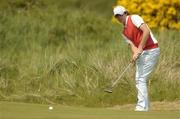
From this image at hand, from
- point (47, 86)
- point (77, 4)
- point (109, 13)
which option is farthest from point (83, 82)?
point (77, 4)

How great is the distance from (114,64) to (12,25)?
6268 mm

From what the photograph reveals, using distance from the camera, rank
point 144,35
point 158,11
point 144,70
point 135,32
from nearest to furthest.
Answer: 1. point 144,35
2. point 135,32
3. point 144,70
4. point 158,11

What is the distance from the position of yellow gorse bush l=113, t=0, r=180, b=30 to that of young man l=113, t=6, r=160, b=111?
783 centimetres

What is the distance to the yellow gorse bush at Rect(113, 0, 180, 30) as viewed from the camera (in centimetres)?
1794

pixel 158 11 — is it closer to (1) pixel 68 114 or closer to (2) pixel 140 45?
(2) pixel 140 45

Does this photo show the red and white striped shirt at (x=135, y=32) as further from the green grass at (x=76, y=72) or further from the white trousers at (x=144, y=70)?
the green grass at (x=76, y=72)

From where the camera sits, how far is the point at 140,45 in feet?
32.2

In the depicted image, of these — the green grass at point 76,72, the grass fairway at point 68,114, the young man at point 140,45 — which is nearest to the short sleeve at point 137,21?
the young man at point 140,45

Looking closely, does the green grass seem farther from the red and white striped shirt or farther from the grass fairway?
the grass fairway

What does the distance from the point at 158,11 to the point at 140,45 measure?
849 cm

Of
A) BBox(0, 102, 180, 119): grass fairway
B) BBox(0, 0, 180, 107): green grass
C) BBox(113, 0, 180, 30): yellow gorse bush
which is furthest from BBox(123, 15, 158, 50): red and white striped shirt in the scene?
BBox(113, 0, 180, 30): yellow gorse bush

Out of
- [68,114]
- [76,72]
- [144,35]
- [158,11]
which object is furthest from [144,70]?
[158,11]

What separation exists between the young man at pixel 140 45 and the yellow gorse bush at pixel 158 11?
7827mm

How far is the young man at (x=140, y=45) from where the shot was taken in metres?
9.84
